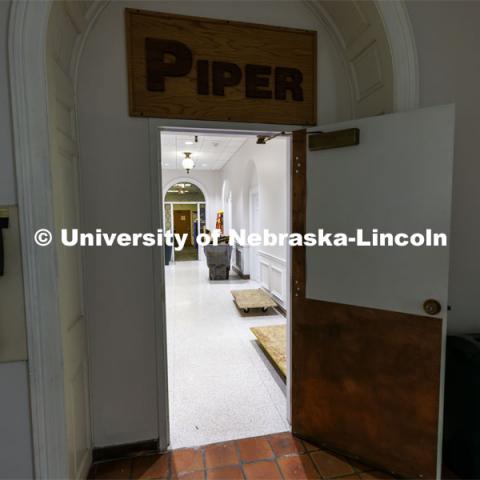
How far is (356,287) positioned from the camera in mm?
1846

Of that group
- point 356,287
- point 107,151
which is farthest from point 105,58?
point 356,287

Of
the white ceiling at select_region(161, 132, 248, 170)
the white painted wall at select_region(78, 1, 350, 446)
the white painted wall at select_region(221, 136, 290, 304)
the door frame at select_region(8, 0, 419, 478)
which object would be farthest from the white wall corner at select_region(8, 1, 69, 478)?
the white ceiling at select_region(161, 132, 248, 170)

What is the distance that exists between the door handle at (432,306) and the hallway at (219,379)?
1.37 m

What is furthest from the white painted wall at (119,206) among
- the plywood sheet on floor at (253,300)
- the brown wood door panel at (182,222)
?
the brown wood door panel at (182,222)

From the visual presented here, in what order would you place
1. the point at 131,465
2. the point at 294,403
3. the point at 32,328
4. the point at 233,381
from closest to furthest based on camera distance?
the point at 32,328 → the point at 131,465 → the point at 294,403 → the point at 233,381

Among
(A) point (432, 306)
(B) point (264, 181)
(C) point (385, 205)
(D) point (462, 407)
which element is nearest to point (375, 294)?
(A) point (432, 306)

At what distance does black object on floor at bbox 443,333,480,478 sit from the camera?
1.70m

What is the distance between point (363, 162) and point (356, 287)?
0.75m

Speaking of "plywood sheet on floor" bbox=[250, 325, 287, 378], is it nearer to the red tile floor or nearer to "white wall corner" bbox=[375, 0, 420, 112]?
the red tile floor

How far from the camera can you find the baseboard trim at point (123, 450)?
1.96 m

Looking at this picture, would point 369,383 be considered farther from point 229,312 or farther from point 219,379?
point 229,312

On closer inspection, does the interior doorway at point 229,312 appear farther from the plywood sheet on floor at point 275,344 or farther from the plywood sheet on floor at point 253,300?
the plywood sheet on floor at point 253,300

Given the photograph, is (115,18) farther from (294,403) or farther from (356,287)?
(294,403)

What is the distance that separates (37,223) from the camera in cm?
136
